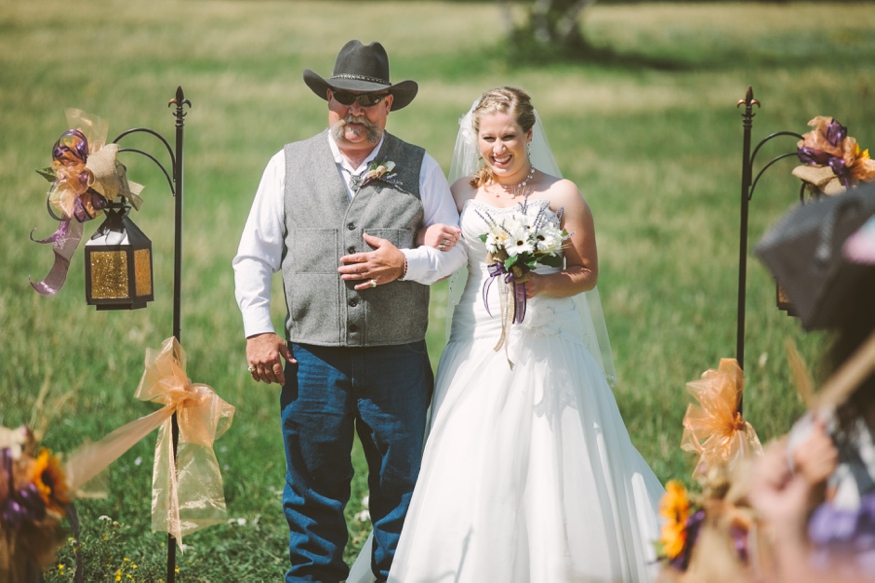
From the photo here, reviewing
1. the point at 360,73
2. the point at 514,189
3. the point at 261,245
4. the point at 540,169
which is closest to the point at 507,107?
the point at 514,189

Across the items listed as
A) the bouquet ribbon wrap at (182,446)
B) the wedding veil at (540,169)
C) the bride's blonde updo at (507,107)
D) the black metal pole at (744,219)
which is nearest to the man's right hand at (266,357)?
the bouquet ribbon wrap at (182,446)

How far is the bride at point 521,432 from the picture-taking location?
4324 millimetres

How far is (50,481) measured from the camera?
124 inches

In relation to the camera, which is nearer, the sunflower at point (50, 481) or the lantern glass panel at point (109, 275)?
the sunflower at point (50, 481)

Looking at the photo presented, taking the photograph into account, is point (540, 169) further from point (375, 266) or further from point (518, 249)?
point (375, 266)

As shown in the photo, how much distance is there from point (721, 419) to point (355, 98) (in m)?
2.36

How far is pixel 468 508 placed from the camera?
4.36 metres

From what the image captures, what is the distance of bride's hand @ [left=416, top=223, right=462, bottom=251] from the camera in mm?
4477

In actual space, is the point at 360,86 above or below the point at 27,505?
above

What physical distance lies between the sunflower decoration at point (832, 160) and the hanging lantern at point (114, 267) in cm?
304

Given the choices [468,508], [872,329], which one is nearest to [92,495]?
[468,508]

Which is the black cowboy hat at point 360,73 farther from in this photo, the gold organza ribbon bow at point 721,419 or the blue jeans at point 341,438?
the gold organza ribbon bow at point 721,419

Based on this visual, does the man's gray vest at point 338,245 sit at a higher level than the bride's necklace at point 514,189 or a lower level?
lower

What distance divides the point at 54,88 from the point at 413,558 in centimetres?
1435
